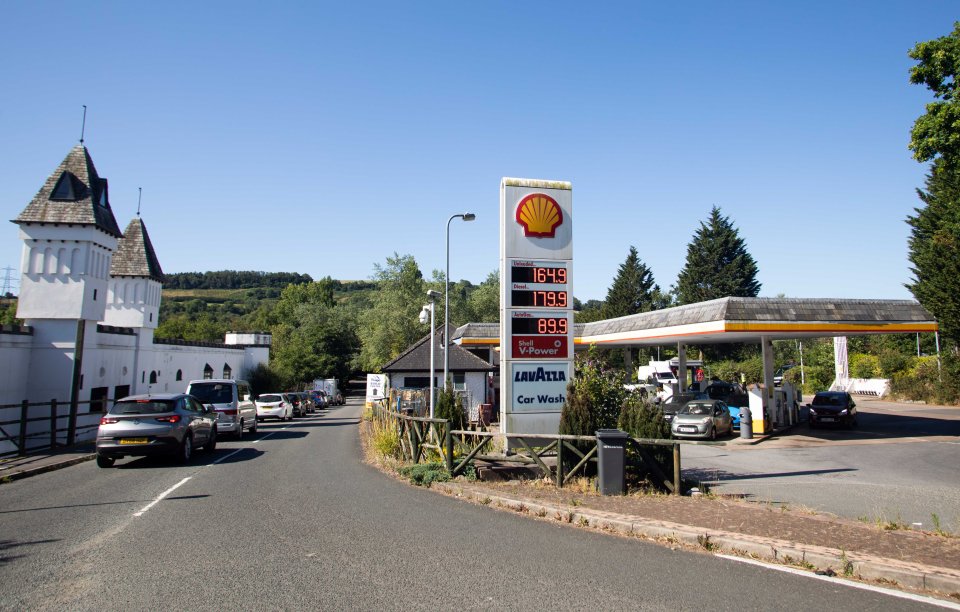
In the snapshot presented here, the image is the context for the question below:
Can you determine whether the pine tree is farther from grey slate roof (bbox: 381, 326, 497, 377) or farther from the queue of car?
the queue of car

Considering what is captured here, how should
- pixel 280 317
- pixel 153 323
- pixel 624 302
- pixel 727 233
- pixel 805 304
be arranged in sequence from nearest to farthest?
pixel 805 304 → pixel 153 323 → pixel 727 233 → pixel 624 302 → pixel 280 317

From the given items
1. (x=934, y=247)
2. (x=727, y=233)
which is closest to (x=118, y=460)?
(x=934, y=247)

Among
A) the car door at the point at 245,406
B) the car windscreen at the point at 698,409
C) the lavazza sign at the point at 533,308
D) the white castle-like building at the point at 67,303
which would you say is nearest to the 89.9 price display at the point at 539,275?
the lavazza sign at the point at 533,308

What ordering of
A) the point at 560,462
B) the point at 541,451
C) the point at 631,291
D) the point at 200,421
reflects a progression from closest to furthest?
the point at 560,462
the point at 541,451
the point at 200,421
the point at 631,291

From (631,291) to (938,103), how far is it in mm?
61568

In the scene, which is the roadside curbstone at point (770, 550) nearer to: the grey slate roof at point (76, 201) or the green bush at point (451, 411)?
the green bush at point (451, 411)

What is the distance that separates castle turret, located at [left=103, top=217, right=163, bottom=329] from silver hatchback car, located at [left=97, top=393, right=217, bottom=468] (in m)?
17.7

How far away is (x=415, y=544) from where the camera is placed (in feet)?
23.7

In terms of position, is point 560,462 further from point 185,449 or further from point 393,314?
point 393,314

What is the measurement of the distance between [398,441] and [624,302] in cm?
6862

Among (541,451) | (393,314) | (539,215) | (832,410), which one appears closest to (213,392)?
(539,215)

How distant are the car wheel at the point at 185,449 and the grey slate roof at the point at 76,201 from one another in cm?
1151

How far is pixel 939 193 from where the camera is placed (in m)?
47.2

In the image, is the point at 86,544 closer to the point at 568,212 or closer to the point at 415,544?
the point at 415,544
